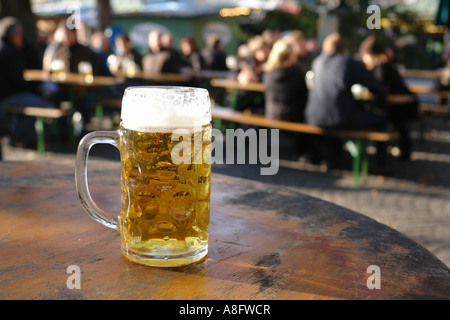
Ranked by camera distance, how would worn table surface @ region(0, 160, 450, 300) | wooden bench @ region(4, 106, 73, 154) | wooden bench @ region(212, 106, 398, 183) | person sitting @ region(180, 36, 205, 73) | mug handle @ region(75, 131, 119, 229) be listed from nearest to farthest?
worn table surface @ region(0, 160, 450, 300), mug handle @ region(75, 131, 119, 229), wooden bench @ region(212, 106, 398, 183), wooden bench @ region(4, 106, 73, 154), person sitting @ region(180, 36, 205, 73)

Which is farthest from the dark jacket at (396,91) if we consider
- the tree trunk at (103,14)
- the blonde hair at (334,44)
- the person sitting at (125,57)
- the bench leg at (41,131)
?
the tree trunk at (103,14)

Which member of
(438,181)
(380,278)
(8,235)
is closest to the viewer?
(380,278)

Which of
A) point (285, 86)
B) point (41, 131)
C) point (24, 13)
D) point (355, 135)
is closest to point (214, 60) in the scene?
point (24, 13)

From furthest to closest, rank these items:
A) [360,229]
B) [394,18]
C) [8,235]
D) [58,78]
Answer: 1. [394,18]
2. [58,78]
3. [360,229]
4. [8,235]

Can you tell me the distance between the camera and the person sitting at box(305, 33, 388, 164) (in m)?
5.27

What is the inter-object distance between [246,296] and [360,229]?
16.2 inches

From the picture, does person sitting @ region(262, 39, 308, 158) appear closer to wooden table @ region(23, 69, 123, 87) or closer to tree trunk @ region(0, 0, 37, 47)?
wooden table @ region(23, 69, 123, 87)

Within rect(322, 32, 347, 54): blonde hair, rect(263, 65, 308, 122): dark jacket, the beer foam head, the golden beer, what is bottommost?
rect(263, 65, 308, 122): dark jacket

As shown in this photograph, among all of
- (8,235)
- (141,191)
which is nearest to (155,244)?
(141,191)

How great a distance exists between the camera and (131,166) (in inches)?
34.0

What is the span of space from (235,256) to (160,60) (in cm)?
840

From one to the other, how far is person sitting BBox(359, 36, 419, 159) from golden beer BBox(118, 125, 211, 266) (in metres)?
5.69

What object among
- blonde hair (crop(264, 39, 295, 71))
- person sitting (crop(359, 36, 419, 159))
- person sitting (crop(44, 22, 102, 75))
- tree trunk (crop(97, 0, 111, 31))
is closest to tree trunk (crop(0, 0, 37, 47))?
person sitting (crop(44, 22, 102, 75))
